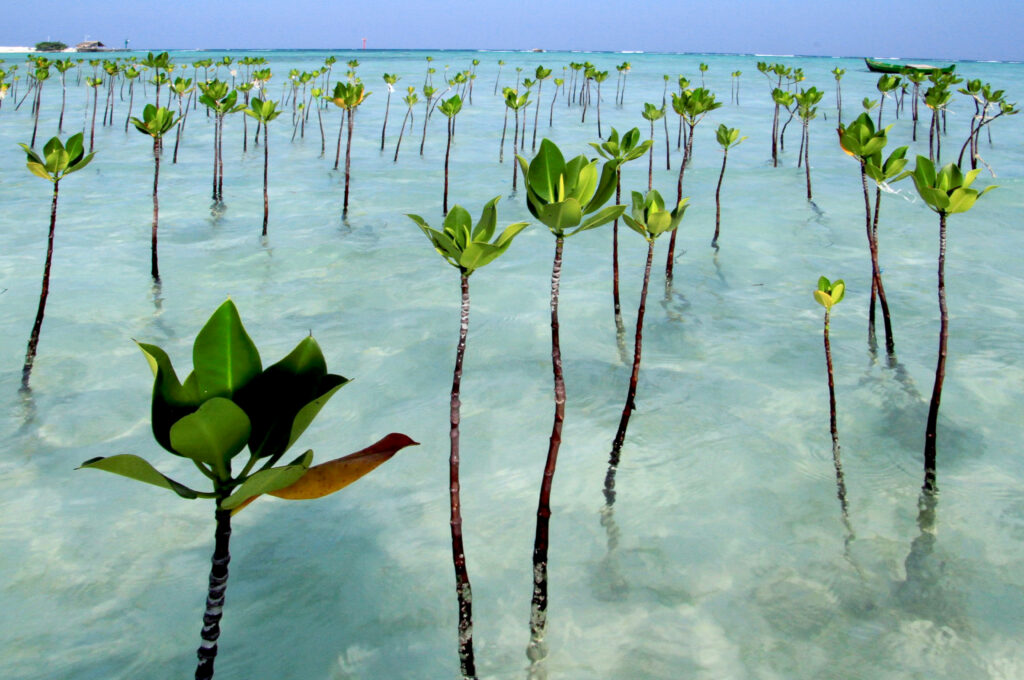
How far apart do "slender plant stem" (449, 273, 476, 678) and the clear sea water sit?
0.59 ft

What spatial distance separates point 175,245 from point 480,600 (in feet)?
17.0

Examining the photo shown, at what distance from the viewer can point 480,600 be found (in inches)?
83.7

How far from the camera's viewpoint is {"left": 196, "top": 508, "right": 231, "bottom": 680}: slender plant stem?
1.20m

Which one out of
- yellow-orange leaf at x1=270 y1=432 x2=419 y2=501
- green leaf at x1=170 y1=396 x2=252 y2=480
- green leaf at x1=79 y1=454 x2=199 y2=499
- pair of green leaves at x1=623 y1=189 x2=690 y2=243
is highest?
pair of green leaves at x1=623 y1=189 x2=690 y2=243

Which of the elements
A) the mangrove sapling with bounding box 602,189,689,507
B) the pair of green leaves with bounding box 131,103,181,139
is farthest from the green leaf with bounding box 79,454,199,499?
the pair of green leaves with bounding box 131,103,181,139

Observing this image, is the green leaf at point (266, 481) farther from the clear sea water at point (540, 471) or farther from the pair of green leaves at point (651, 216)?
the pair of green leaves at point (651, 216)

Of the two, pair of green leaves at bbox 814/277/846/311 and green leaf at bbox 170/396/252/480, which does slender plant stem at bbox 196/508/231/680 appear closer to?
green leaf at bbox 170/396/252/480

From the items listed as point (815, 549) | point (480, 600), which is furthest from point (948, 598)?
point (480, 600)

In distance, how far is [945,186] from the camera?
91.4 inches

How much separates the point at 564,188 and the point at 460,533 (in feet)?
2.70

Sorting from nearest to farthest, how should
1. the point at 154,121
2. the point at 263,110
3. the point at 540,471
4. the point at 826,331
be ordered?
the point at 826,331
the point at 540,471
the point at 154,121
the point at 263,110

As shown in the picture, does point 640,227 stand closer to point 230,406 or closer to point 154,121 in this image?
point 230,406

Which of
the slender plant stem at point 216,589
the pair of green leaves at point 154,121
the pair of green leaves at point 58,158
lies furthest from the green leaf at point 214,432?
the pair of green leaves at point 154,121

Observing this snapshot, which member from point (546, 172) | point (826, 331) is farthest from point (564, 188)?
point (826, 331)
